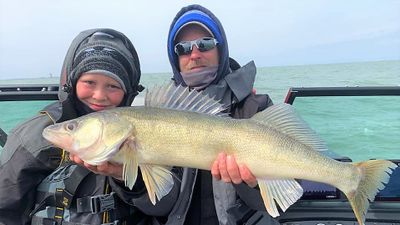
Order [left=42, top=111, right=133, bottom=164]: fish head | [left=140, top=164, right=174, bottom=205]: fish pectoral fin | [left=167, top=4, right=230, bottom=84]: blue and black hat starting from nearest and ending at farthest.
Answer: [left=42, top=111, right=133, bottom=164]: fish head
[left=140, top=164, right=174, bottom=205]: fish pectoral fin
[left=167, top=4, right=230, bottom=84]: blue and black hat

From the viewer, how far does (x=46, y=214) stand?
109 inches

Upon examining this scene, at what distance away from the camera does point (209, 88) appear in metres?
3.09

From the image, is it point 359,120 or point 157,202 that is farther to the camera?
point 359,120

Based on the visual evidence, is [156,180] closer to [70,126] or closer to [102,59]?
[70,126]

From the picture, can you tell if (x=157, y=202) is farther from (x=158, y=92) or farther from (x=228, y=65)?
(x=228, y=65)

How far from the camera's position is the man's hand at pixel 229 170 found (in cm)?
246

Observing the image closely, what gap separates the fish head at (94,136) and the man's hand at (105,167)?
0.33 ft

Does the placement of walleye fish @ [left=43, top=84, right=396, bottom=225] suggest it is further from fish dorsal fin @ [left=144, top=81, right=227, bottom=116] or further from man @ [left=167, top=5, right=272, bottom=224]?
man @ [left=167, top=5, right=272, bottom=224]

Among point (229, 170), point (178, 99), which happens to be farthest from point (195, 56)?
point (229, 170)

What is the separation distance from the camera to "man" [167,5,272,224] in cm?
281

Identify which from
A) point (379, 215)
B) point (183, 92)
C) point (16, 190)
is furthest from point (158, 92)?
point (379, 215)

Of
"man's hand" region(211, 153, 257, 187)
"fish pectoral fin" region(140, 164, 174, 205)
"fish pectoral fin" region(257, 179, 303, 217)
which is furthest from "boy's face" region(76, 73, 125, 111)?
"fish pectoral fin" region(257, 179, 303, 217)

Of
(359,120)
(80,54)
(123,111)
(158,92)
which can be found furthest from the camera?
(359,120)

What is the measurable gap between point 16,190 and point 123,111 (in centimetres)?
90
